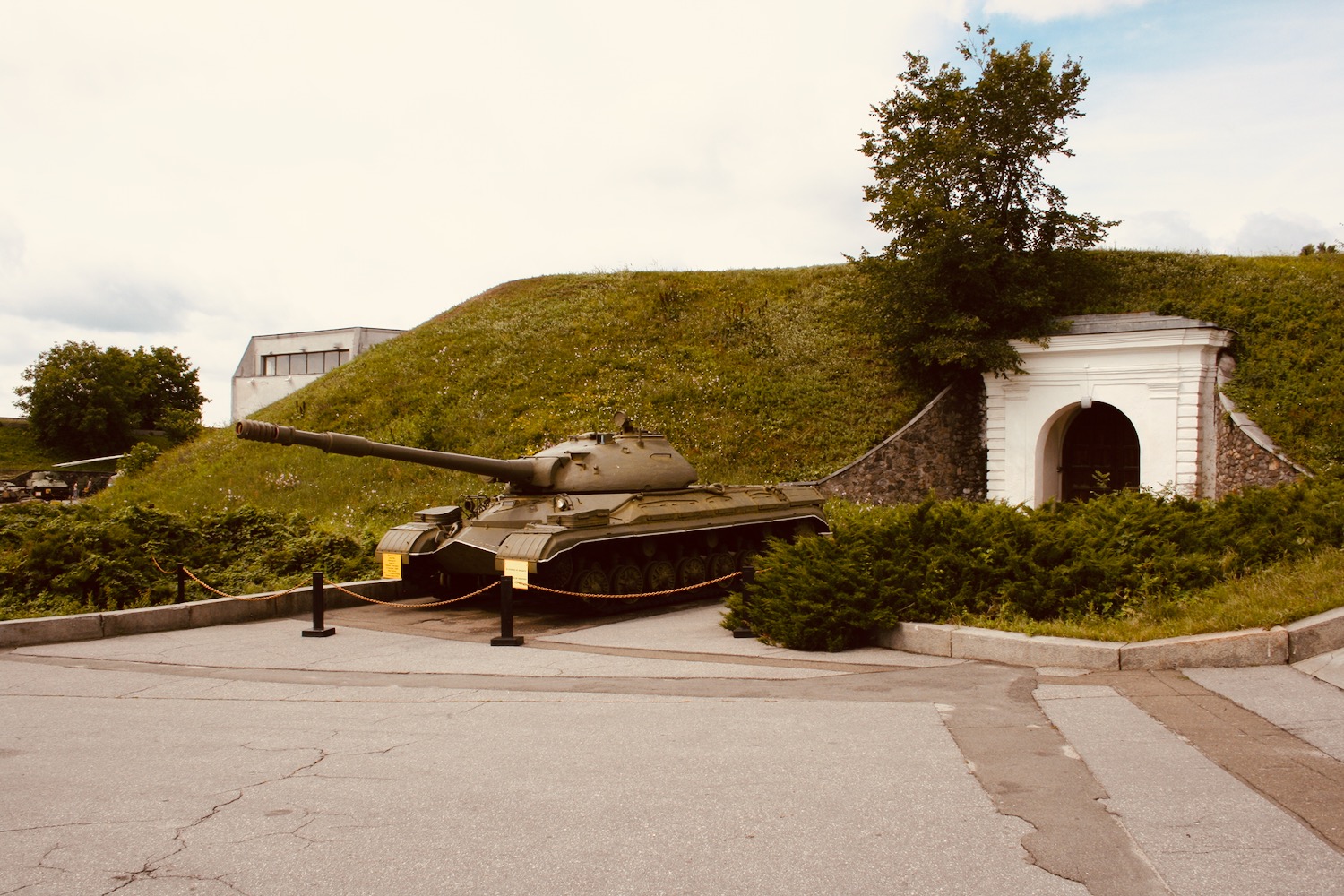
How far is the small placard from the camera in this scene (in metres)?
11.9

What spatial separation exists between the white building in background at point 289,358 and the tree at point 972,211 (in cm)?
3159

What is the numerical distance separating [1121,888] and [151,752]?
5330 mm

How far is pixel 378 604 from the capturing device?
14.7 m

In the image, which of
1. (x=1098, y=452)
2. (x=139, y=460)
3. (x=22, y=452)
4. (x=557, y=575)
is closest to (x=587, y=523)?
(x=557, y=575)

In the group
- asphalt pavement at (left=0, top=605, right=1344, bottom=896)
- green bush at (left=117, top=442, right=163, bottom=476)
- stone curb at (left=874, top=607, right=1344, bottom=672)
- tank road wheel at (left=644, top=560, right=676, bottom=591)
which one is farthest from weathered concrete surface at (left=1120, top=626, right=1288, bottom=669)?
green bush at (left=117, top=442, right=163, bottom=476)

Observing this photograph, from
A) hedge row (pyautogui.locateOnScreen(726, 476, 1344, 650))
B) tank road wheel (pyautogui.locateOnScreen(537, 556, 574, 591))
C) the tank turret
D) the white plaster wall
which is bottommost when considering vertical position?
tank road wheel (pyautogui.locateOnScreen(537, 556, 574, 591))

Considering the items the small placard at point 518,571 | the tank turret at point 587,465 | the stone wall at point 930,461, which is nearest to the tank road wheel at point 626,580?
the tank turret at point 587,465

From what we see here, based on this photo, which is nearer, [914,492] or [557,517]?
[557,517]

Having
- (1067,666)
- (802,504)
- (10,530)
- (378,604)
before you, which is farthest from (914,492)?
(10,530)

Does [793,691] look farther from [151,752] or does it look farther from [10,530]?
[10,530]

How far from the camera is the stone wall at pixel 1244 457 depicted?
803 inches

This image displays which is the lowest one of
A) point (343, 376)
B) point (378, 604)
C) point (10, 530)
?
point (378, 604)

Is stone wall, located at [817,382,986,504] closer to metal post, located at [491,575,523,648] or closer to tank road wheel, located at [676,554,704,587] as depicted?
tank road wheel, located at [676,554,704,587]

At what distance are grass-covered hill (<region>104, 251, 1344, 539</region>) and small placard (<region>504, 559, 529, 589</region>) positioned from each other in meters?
8.59
